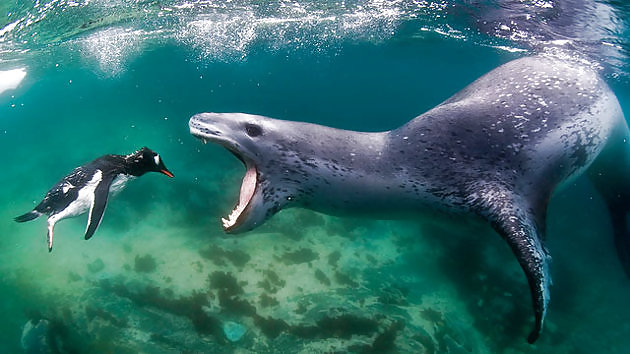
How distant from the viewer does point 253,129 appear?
3.25 meters

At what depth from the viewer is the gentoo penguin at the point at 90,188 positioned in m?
4.79

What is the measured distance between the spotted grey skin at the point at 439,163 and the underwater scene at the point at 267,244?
325mm

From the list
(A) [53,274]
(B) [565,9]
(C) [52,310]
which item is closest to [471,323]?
(B) [565,9]

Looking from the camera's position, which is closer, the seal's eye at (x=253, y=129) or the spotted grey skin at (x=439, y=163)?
the spotted grey skin at (x=439, y=163)

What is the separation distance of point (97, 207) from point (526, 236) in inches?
184

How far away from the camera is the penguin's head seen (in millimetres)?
4953

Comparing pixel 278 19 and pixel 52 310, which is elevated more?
pixel 278 19

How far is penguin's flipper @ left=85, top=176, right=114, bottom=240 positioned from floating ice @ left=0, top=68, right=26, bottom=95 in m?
15.1

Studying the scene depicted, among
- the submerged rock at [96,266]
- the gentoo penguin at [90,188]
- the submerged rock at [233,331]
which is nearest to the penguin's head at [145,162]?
the gentoo penguin at [90,188]

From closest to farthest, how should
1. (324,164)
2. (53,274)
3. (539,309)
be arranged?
(539,309), (324,164), (53,274)

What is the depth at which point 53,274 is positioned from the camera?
7781 mm

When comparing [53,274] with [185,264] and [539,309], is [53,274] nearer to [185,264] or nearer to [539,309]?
[185,264]

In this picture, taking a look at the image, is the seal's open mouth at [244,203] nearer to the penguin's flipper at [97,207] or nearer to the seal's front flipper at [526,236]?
the seal's front flipper at [526,236]

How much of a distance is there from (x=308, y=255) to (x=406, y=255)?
1.89 m
